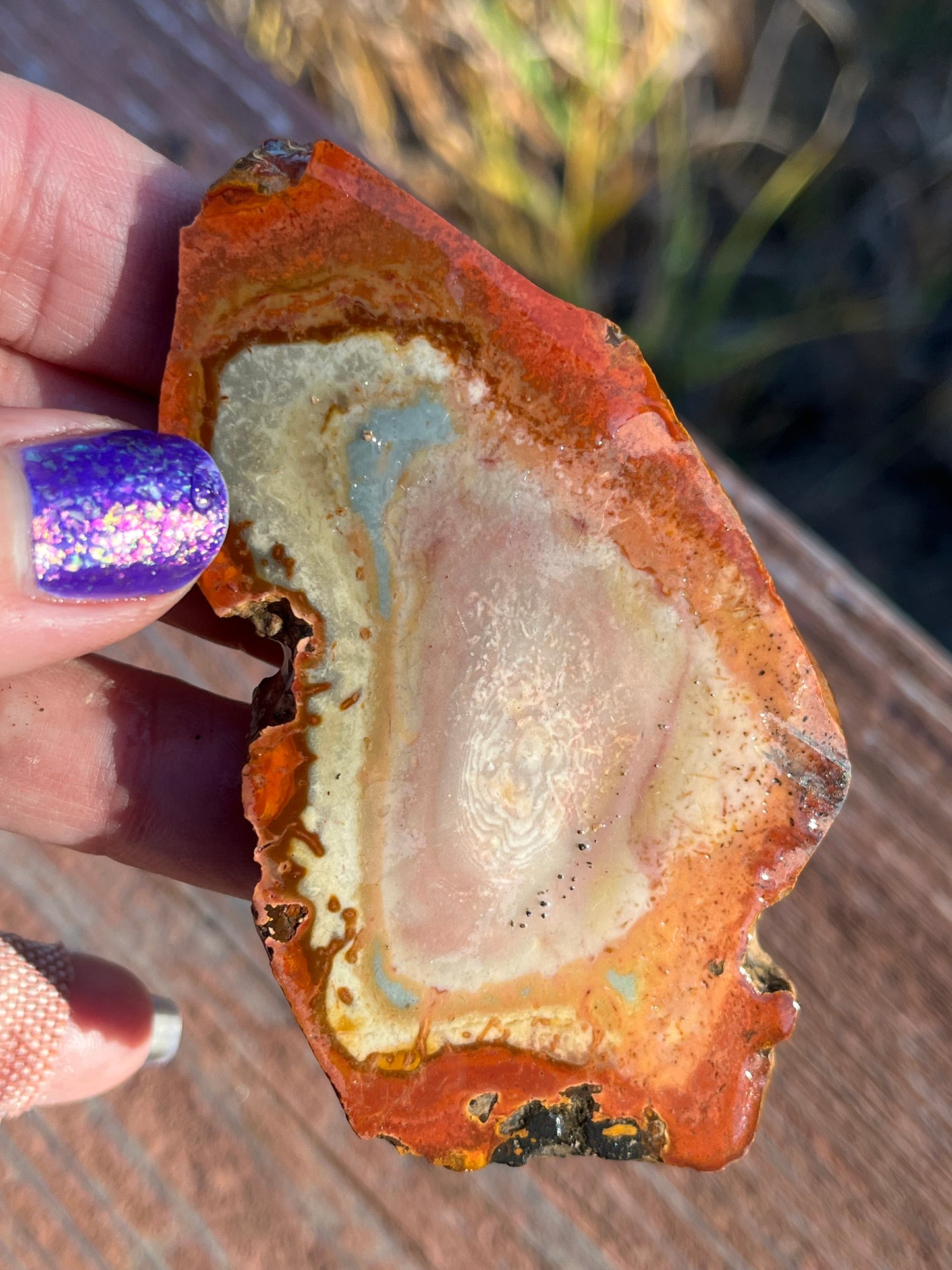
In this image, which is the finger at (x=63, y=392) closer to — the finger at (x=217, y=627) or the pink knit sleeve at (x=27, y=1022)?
the finger at (x=217, y=627)

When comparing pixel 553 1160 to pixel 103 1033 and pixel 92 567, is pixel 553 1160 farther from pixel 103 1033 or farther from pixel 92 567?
pixel 92 567

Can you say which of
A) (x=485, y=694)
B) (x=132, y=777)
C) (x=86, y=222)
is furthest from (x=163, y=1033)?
(x=86, y=222)

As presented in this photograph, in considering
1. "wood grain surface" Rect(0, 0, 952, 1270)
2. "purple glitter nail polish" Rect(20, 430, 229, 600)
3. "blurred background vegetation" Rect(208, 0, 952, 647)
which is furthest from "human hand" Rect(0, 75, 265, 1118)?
"blurred background vegetation" Rect(208, 0, 952, 647)

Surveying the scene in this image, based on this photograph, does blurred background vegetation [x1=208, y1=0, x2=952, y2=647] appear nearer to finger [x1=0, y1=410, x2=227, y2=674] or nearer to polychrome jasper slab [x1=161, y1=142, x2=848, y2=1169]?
polychrome jasper slab [x1=161, y1=142, x2=848, y2=1169]

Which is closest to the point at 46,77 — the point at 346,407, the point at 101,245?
the point at 101,245

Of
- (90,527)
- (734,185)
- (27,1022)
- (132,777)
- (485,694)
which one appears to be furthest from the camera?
(734,185)

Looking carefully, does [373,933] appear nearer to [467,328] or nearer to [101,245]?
[467,328]

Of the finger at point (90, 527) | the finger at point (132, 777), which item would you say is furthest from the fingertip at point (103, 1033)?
the finger at point (90, 527)
